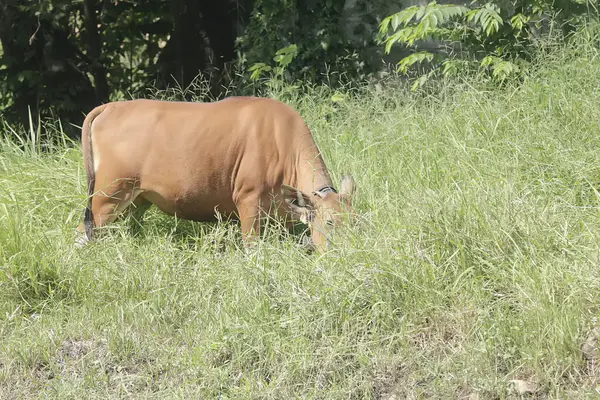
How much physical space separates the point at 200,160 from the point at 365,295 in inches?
77.5

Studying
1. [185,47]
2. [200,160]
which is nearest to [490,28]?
[200,160]

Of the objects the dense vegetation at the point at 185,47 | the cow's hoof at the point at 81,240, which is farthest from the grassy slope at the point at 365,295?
the dense vegetation at the point at 185,47

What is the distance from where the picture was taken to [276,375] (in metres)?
4.62

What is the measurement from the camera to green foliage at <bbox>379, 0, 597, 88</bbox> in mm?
7582

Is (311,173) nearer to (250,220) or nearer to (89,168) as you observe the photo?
(250,220)

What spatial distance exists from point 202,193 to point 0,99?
5351mm

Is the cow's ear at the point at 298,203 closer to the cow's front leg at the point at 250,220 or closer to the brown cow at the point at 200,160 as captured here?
the brown cow at the point at 200,160

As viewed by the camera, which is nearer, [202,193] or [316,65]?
[202,193]

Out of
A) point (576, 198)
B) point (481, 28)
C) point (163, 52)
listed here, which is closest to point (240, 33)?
point (163, 52)

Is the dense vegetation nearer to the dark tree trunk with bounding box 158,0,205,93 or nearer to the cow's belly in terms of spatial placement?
the dark tree trunk with bounding box 158,0,205,93

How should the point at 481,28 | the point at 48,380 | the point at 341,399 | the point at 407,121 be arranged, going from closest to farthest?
the point at 341,399, the point at 48,380, the point at 407,121, the point at 481,28

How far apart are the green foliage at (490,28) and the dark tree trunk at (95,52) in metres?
4.34

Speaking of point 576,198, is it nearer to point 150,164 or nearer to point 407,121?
point 407,121

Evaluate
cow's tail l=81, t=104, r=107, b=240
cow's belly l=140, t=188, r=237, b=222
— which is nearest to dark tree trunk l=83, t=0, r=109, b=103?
cow's tail l=81, t=104, r=107, b=240
